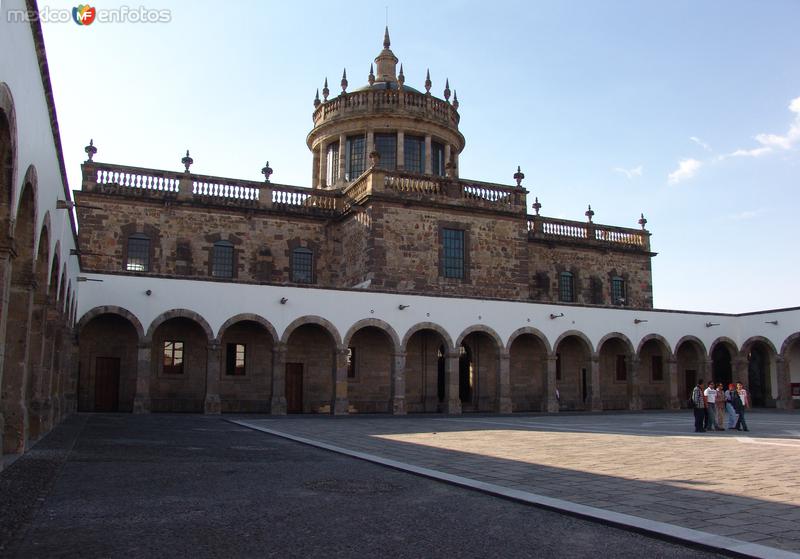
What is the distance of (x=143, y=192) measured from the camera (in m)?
27.5

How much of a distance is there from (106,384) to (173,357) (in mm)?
2338

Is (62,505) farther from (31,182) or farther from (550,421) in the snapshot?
(550,421)

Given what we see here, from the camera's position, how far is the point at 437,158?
3512 cm

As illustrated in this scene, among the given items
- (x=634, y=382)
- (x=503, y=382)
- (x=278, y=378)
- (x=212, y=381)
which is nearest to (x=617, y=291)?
(x=634, y=382)

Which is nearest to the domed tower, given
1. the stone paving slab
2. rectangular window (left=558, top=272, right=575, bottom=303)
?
rectangular window (left=558, top=272, right=575, bottom=303)

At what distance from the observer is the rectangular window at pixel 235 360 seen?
25578 mm

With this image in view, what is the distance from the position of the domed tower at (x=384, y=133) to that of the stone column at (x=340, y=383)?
11504mm

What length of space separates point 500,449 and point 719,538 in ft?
24.4

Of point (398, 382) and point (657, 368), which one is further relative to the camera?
point (657, 368)

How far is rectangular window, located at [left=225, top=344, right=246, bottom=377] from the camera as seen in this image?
83.9 ft

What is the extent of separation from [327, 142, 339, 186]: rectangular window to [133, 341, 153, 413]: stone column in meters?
14.6

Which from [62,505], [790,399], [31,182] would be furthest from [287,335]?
[790,399]

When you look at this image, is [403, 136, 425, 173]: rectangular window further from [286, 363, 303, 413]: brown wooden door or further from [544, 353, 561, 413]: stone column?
[286, 363, 303, 413]: brown wooden door

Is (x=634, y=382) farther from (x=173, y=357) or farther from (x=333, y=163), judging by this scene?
(x=173, y=357)
